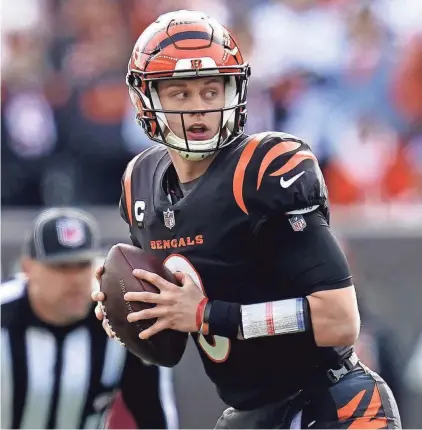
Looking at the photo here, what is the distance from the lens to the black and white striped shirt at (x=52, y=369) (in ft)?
13.1

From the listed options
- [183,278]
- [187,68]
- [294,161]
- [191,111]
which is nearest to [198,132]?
[191,111]

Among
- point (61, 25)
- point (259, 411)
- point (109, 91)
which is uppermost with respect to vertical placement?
point (61, 25)

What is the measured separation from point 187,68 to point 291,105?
151 inches

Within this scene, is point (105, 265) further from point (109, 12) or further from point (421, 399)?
point (109, 12)

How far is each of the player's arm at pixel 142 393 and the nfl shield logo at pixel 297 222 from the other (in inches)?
54.0

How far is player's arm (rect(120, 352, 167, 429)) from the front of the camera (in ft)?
12.4

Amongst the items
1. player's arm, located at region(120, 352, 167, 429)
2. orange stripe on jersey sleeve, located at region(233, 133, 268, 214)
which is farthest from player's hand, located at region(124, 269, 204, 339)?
player's arm, located at region(120, 352, 167, 429)

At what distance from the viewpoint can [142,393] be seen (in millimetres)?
3818

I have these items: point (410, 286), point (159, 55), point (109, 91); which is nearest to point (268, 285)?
point (159, 55)

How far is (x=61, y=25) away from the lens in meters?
7.06

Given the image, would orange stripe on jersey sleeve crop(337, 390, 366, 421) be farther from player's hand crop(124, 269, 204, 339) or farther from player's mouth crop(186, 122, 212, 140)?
player's mouth crop(186, 122, 212, 140)

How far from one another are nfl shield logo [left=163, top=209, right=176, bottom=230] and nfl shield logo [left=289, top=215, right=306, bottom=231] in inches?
13.5

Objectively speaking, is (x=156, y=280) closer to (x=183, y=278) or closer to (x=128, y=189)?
(x=183, y=278)

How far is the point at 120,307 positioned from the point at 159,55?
2.18 ft
